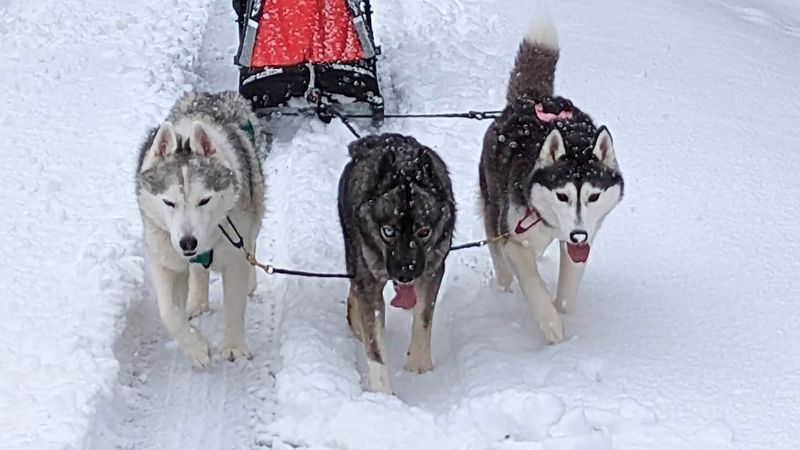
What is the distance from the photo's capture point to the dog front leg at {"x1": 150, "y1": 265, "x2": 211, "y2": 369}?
4.54 meters

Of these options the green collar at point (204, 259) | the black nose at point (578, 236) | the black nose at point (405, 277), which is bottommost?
the green collar at point (204, 259)

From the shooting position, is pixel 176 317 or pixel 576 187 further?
pixel 176 317

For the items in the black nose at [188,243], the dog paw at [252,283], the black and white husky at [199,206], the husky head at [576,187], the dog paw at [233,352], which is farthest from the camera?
the dog paw at [252,283]

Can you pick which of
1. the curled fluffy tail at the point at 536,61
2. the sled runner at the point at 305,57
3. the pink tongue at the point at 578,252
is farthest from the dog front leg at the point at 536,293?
the sled runner at the point at 305,57

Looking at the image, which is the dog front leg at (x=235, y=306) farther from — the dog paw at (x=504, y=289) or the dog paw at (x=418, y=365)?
the dog paw at (x=504, y=289)

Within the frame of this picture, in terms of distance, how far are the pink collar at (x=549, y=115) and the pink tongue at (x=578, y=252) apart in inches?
25.5

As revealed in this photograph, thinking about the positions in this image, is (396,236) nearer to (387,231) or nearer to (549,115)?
(387,231)

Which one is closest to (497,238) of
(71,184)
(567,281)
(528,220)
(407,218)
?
(528,220)

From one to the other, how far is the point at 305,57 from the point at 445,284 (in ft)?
7.58

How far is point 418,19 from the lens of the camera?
959 centimetres

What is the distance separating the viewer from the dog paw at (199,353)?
4637mm

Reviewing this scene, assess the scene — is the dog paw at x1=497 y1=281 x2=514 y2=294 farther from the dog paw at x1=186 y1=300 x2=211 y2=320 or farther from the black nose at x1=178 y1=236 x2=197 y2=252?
the black nose at x1=178 y1=236 x2=197 y2=252

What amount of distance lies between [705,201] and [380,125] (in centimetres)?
226

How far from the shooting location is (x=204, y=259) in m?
4.54
